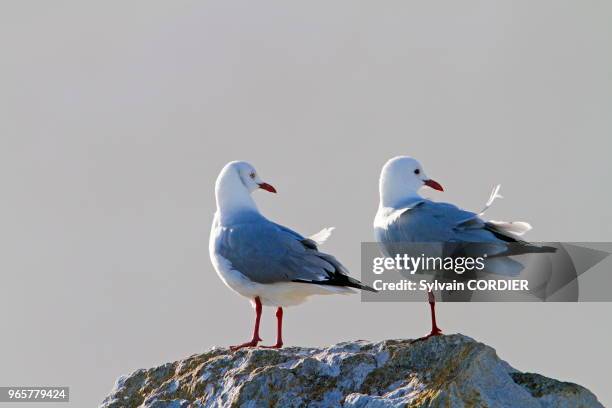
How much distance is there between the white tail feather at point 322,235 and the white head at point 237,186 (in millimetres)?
1021

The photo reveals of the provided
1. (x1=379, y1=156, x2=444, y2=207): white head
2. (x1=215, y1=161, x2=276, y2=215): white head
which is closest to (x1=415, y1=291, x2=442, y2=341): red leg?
(x1=379, y1=156, x2=444, y2=207): white head

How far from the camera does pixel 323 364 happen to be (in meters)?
10.1

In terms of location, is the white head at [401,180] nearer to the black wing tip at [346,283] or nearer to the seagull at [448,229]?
the seagull at [448,229]

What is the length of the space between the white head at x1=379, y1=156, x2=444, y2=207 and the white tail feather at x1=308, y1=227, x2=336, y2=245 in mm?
779

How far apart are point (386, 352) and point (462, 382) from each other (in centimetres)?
112

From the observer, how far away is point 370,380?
9.86 metres

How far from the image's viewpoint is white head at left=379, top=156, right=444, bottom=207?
44.3 ft

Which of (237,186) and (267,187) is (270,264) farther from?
(267,187)

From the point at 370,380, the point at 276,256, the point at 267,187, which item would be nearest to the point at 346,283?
the point at 276,256

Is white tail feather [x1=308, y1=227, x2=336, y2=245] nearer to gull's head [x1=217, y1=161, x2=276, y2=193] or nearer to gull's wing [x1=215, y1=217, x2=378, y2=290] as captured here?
gull's wing [x1=215, y1=217, x2=378, y2=290]

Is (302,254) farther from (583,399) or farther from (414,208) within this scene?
(583,399)

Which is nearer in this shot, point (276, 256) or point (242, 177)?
point (276, 256)

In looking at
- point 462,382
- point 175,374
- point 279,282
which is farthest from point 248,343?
point 462,382

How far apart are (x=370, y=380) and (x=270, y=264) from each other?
350 cm
